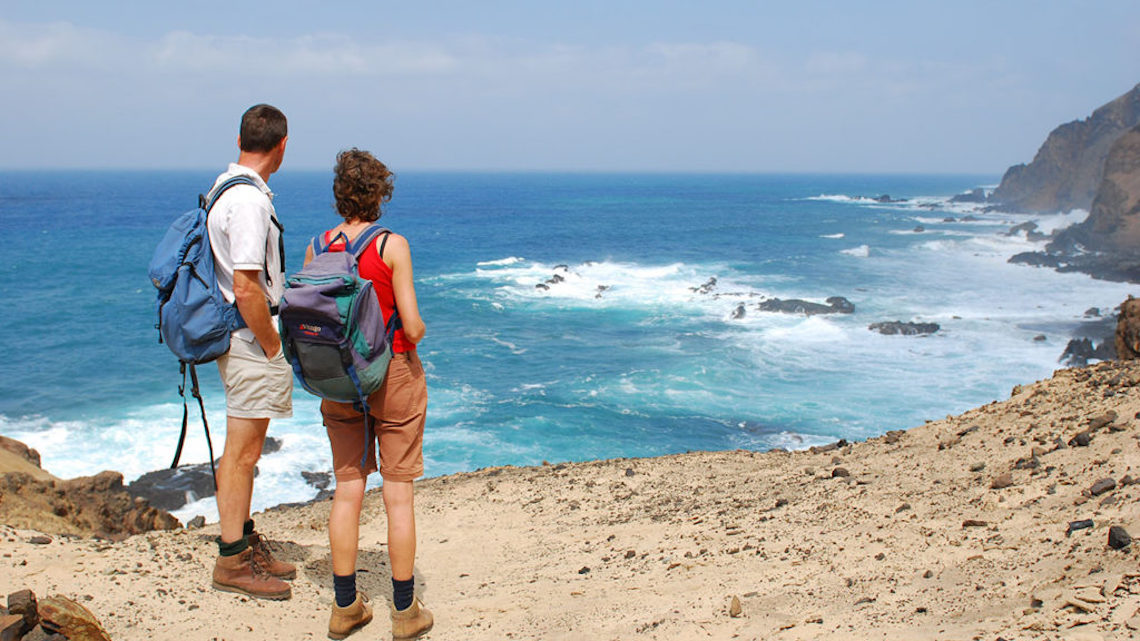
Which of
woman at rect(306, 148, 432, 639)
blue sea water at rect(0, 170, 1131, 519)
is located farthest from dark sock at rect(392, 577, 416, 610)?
blue sea water at rect(0, 170, 1131, 519)

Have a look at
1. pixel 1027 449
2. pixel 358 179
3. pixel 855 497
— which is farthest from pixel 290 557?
pixel 1027 449

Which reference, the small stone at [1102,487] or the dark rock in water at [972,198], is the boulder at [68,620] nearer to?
the small stone at [1102,487]

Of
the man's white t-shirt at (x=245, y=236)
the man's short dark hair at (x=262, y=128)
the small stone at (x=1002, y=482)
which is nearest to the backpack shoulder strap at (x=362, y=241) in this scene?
the man's white t-shirt at (x=245, y=236)

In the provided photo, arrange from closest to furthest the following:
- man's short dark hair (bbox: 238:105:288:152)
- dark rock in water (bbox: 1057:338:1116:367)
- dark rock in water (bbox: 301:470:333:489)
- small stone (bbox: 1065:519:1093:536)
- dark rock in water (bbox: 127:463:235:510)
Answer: man's short dark hair (bbox: 238:105:288:152) → small stone (bbox: 1065:519:1093:536) → dark rock in water (bbox: 127:463:235:510) → dark rock in water (bbox: 301:470:333:489) → dark rock in water (bbox: 1057:338:1116:367)

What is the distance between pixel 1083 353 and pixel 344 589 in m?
25.0

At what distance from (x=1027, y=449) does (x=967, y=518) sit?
67.8 inches

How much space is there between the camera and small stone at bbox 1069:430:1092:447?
6.46 metres

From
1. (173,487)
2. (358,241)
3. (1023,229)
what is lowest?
(173,487)

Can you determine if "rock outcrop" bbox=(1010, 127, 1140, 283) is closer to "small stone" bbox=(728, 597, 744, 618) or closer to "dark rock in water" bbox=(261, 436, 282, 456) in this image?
"dark rock in water" bbox=(261, 436, 282, 456)

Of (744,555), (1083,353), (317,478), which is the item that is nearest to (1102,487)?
(744,555)

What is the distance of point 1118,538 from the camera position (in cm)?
424

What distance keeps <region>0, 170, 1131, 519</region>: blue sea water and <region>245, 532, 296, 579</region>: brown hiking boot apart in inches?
396

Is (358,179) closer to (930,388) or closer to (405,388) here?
(405,388)

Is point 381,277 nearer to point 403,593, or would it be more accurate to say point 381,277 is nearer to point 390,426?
point 390,426
